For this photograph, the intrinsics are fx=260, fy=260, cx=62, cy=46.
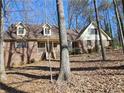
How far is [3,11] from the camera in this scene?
669 inches

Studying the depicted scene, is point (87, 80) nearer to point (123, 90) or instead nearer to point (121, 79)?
point (121, 79)

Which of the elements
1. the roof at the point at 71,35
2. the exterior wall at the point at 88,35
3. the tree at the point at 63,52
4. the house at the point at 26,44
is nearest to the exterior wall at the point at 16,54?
the house at the point at 26,44

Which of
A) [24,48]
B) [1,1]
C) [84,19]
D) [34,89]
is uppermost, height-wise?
[84,19]

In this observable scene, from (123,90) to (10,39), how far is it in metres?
25.2

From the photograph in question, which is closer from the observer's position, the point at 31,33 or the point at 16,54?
the point at 16,54

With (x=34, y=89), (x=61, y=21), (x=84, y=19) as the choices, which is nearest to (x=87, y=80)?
(x=34, y=89)

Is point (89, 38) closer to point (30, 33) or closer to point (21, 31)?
point (30, 33)

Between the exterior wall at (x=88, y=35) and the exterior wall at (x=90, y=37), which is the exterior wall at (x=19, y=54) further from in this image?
the exterior wall at (x=88, y=35)

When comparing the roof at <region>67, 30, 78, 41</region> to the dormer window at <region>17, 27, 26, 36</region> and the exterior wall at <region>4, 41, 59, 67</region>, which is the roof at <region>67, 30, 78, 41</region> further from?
the exterior wall at <region>4, 41, 59, 67</region>

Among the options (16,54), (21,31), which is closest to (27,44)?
(16,54)


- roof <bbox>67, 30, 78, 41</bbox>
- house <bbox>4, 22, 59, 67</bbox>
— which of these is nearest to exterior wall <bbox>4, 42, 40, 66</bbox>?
house <bbox>4, 22, 59, 67</bbox>

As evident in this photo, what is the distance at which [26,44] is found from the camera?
33.8 metres

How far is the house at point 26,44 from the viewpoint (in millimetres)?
32422

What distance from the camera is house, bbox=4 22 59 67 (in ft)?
106
